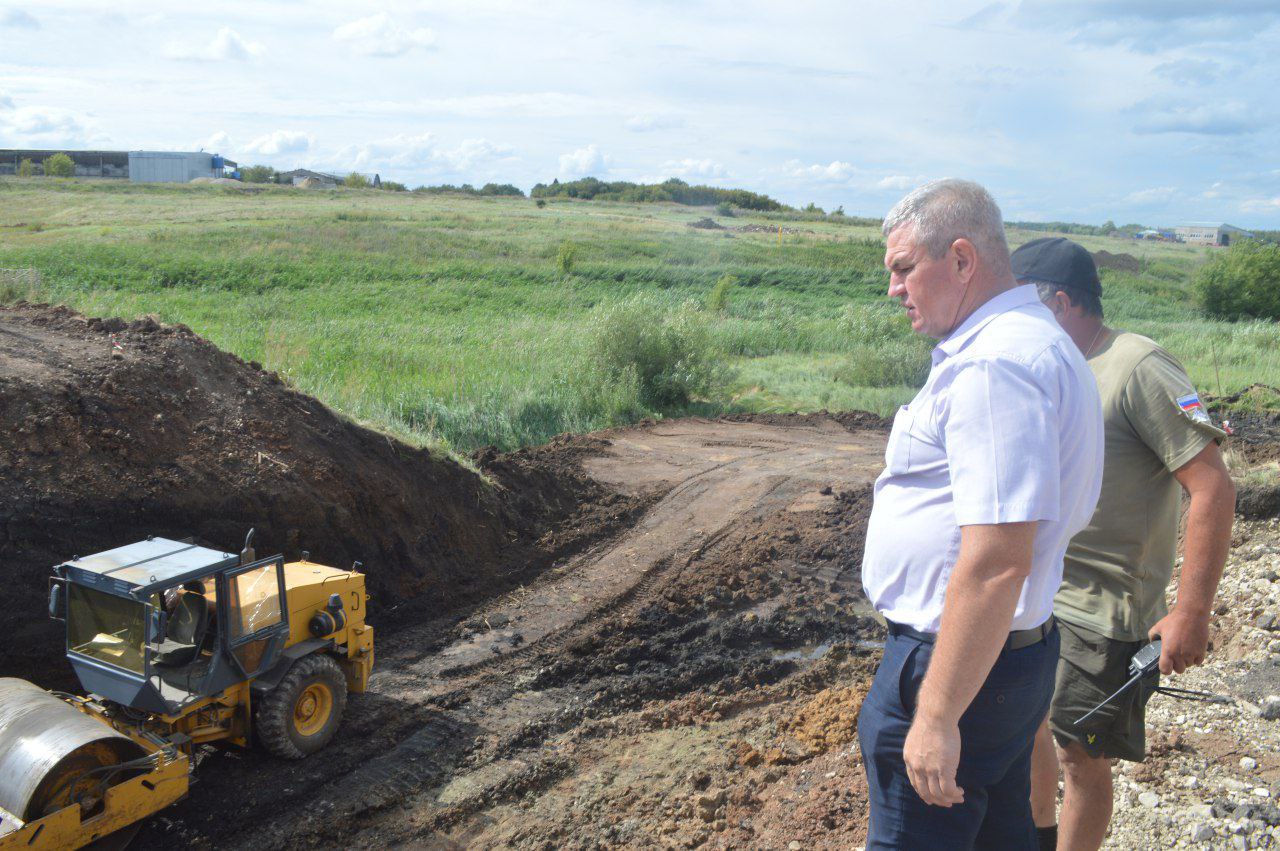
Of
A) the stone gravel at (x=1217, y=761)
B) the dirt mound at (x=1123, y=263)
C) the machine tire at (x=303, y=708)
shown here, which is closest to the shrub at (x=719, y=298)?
the stone gravel at (x=1217, y=761)

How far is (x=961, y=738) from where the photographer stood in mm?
2293

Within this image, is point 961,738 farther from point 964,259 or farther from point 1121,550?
point 1121,550

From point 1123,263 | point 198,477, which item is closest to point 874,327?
point 198,477

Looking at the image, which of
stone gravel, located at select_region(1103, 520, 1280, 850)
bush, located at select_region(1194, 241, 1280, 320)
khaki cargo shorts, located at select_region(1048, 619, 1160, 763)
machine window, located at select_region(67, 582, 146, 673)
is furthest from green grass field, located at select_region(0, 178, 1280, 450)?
khaki cargo shorts, located at select_region(1048, 619, 1160, 763)

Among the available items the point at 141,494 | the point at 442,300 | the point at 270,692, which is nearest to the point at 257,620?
the point at 270,692

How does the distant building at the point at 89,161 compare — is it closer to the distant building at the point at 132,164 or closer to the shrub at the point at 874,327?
the distant building at the point at 132,164

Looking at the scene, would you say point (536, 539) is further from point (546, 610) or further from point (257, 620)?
point (257, 620)

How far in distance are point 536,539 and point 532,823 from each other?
4.88 m

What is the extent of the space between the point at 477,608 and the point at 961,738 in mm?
6198

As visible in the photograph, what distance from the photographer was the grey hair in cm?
229

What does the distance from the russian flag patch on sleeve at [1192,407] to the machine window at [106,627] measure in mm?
4800

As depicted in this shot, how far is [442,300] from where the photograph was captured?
29188mm

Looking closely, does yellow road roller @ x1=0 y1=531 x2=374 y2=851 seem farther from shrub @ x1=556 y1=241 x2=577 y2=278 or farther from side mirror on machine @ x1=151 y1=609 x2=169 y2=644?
shrub @ x1=556 y1=241 x2=577 y2=278

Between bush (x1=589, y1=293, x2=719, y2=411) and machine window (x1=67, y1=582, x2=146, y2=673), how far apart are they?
1161 cm
